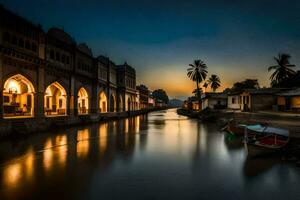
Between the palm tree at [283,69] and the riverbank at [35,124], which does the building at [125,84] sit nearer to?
the riverbank at [35,124]

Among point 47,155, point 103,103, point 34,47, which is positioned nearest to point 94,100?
point 103,103

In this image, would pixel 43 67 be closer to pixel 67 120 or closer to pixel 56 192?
pixel 67 120

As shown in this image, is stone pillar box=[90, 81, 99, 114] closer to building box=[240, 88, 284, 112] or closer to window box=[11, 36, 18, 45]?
window box=[11, 36, 18, 45]

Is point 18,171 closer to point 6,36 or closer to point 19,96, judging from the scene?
point 6,36

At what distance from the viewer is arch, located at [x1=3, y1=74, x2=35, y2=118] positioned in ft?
69.2

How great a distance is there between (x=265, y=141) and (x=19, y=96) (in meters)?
24.7

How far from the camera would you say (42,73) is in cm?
2217

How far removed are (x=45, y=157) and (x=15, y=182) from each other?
12.7 feet

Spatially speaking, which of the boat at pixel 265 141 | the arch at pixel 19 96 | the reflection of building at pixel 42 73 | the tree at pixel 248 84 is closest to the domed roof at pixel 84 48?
the reflection of building at pixel 42 73

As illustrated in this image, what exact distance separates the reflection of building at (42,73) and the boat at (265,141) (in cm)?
1965

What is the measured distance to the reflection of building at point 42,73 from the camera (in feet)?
61.0

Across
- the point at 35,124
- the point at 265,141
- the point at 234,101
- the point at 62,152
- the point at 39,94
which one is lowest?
the point at 62,152

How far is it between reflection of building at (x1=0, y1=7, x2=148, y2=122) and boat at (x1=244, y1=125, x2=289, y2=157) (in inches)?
773

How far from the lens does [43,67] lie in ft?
73.4
